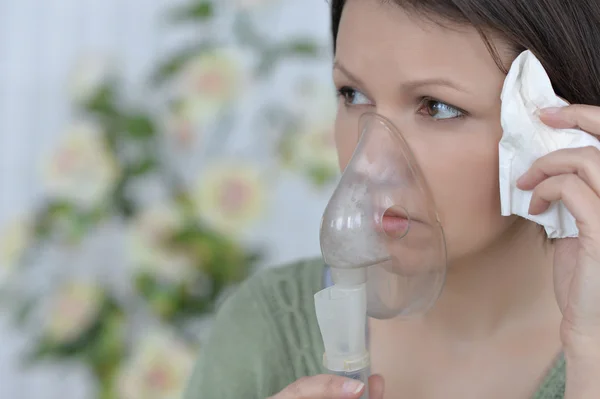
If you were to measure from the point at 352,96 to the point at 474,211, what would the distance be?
19cm

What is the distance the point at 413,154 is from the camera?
82 cm

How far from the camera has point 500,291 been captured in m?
0.98

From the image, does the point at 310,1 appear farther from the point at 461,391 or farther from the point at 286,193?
the point at 461,391

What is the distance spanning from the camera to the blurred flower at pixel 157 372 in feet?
4.68

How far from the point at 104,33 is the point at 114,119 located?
17.8 inches

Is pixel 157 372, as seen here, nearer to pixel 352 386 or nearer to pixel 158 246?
pixel 158 246

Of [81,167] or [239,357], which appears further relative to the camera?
[81,167]

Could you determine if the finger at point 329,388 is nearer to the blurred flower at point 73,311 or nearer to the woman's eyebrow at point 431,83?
the woman's eyebrow at point 431,83

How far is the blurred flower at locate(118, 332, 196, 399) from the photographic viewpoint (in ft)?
4.68

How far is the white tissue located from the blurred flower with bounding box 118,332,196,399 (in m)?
0.82

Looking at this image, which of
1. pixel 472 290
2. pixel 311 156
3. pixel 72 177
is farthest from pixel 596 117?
pixel 72 177

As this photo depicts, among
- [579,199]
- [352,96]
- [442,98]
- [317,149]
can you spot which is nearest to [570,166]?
[579,199]

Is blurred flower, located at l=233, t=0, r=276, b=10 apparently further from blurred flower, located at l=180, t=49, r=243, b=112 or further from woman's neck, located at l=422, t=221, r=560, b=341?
woman's neck, located at l=422, t=221, r=560, b=341

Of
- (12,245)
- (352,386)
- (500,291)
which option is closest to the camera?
(352,386)
